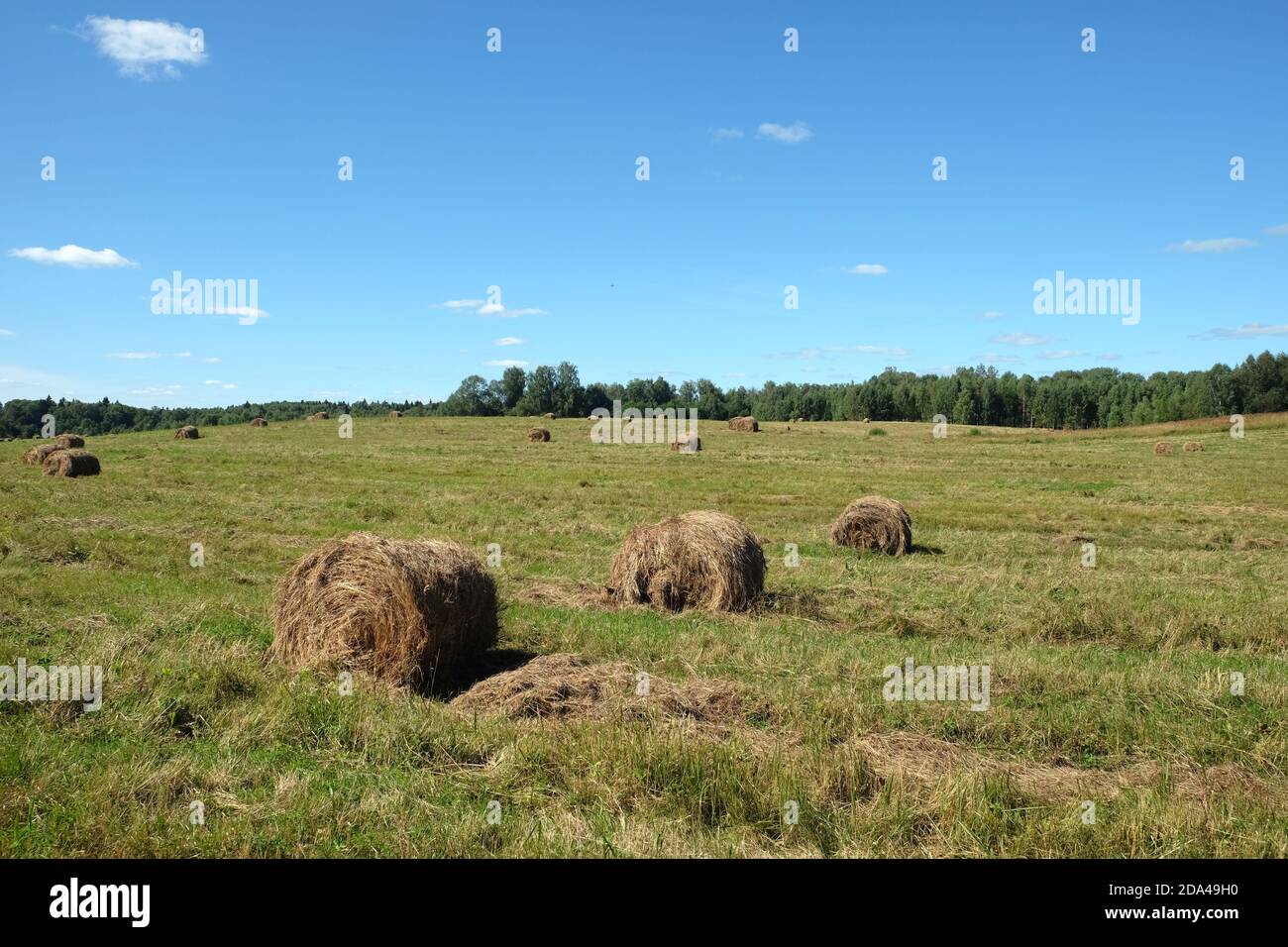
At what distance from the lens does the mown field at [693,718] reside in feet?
17.4

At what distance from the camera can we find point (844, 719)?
7.59 m

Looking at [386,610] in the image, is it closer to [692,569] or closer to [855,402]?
[692,569]

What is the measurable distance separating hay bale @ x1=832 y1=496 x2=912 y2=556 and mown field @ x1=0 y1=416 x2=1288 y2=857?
68 centimetres

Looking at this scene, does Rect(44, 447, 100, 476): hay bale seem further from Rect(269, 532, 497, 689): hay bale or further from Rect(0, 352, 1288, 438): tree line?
Rect(0, 352, 1288, 438): tree line

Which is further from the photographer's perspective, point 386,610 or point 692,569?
point 692,569

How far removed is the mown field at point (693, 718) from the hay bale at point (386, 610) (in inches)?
16.8

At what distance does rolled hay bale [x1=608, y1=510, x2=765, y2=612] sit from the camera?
42.2 feet

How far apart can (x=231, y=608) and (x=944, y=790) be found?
966 cm

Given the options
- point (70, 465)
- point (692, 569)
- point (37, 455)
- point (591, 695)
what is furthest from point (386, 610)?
point (37, 455)

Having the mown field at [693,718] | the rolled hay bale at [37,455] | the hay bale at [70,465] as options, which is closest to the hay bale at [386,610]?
the mown field at [693,718]

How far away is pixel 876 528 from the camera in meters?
18.5

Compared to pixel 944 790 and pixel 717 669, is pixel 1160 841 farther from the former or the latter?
pixel 717 669

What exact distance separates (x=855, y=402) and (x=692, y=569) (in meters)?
133
